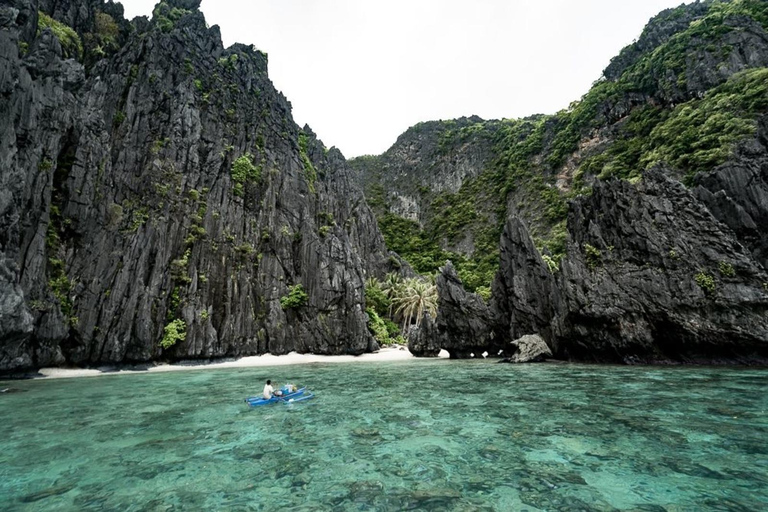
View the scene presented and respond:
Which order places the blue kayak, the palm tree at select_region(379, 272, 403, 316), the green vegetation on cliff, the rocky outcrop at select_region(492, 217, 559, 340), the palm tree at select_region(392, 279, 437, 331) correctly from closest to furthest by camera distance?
the blue kayak
the rocky outcrop at select_region(492, 217, 559, 340)
the green vegetation on cliff
the palm tree at select_region(392, 279, 437, 331)
the palm tree at select_region(379, 272, 403, 316)

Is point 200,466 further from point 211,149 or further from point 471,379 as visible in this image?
point 211,149

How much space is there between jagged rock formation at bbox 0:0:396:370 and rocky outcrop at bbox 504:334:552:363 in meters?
21.0

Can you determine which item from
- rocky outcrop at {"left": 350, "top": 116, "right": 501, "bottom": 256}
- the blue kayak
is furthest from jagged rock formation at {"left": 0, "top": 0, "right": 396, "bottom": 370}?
rocky outcrop at {"left": 350, "top": 116, "right": 501, "bottom": 256}

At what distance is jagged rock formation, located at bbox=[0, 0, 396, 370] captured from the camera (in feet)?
88.6

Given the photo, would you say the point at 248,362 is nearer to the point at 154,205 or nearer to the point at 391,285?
the point at 154,205

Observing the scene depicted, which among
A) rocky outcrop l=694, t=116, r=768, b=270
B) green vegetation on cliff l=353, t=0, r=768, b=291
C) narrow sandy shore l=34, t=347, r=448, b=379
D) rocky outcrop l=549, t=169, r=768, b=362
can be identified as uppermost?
green vegetation on cliff l=353, t=0, r=768, b=291

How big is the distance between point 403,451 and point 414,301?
5317 cm

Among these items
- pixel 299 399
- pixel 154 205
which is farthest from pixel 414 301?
pixel 299 399

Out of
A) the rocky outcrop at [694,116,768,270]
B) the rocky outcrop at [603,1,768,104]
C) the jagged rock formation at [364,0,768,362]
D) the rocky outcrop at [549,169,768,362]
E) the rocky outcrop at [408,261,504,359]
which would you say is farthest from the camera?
the rocky outcrop at [603,1,768,104]

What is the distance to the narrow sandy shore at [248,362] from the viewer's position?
28.3 m

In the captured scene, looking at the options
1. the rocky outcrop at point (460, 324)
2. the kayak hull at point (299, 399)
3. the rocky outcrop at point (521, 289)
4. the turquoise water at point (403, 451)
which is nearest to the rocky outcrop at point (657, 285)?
the rocky outcrop at point (521, 289)

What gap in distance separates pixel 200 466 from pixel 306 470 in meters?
2.72

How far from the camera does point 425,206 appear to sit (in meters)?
108

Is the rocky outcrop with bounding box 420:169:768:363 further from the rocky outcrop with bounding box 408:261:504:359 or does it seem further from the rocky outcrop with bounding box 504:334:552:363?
the rocky outcrop with bounding box 408:261:504:359
